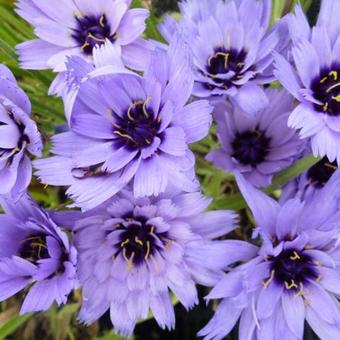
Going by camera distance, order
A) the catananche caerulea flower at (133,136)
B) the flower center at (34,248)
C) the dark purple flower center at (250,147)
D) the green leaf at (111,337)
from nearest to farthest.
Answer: the catananche caerulea flower at (133,136) → the flower center at (34,248) → the dark purple flower center at (250,147) → the green leaf at (111,337)

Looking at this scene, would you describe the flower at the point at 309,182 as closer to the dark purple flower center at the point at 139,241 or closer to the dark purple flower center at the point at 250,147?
the dark purple flower center at the point at 250,147

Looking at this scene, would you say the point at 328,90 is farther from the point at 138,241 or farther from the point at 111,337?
the point at 111,337

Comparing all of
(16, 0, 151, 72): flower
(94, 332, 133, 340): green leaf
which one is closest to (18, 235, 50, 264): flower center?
(16, 0, 151, 72): flower

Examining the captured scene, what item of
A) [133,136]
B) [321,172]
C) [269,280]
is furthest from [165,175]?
[321,172]

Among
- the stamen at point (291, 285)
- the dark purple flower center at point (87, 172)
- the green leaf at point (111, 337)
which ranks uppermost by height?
the dark purple flower center at point (87, 172)

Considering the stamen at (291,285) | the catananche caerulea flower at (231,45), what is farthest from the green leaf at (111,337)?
the catananche caerulea flower at (231,45)

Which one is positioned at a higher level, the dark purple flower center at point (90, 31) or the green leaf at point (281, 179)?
the dark purple flower center at point (90, 31)

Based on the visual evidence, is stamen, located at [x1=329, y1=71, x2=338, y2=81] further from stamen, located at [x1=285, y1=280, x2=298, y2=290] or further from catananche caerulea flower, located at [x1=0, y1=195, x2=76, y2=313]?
catananche caerulea flower, located at [x1=0, y1=195, x2=76, y2=313]
